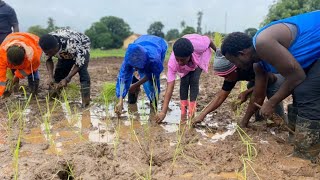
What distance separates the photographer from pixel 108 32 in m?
35.5

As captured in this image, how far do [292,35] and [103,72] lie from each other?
7627 mm

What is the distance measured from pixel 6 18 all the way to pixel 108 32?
29059 millimetres

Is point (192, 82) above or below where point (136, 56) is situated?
below

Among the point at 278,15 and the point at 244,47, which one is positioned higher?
the point at 244,47

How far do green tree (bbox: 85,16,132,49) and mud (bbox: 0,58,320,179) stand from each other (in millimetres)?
27885

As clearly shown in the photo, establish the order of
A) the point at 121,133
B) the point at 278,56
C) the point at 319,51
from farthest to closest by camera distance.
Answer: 1. the point at 121,133
2. the point at 319,51
3. the point at 278,56

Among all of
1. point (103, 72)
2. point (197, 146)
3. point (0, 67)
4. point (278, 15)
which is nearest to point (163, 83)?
point (103, 72)

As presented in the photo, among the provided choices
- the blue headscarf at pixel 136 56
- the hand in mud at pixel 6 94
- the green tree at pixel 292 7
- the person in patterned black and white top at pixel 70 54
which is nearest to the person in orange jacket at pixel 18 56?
the hand in mud at pixel 6 94

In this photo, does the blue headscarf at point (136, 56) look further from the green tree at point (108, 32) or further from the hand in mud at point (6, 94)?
the green tree at point (108, 32)

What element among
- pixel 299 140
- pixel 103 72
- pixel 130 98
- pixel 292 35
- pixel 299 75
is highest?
pixel 292 35

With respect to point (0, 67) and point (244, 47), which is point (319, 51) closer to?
point (244, 47)

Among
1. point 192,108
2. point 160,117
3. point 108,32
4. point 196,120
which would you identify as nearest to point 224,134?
point 196,120

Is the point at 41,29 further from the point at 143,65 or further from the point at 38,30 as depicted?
the point at 143,65

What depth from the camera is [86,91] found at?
5.44 metres
